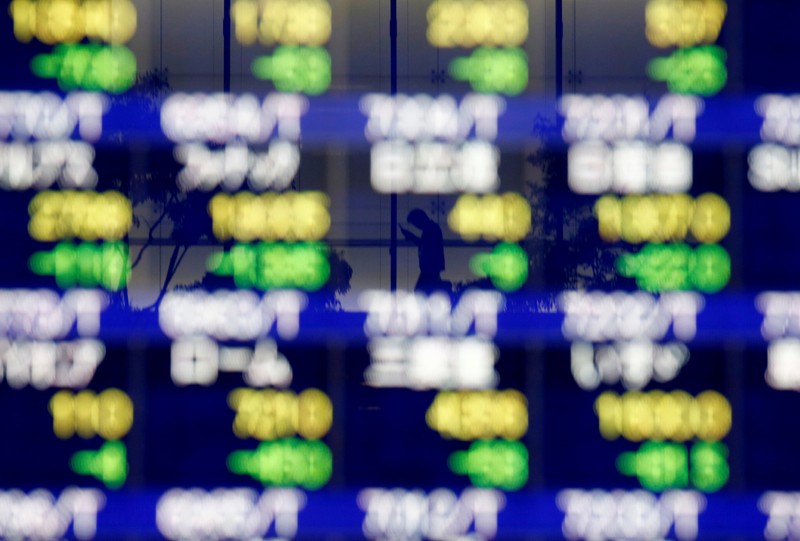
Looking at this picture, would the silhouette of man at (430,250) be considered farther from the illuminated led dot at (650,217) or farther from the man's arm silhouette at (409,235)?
the illuminated led dot at (650,217)

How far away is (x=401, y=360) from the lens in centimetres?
286

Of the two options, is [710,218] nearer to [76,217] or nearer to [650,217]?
[650,217]

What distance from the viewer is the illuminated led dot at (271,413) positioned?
286cm

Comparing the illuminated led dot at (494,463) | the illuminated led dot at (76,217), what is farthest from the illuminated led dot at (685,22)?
the illuminated led dot at (76,217)

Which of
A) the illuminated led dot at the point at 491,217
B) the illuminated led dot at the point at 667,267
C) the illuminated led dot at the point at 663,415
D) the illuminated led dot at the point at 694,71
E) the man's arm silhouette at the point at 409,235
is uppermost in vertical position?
the illuminated led dot at the point at 694,71

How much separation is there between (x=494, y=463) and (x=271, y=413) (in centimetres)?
49

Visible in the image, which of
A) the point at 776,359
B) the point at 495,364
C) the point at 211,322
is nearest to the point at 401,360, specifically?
the point at 495,364

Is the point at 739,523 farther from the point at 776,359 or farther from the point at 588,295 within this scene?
the point at 588,295

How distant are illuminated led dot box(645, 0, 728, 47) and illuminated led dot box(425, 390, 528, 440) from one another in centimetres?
83

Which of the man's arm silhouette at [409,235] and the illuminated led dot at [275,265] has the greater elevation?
the man's arm silhouette at [409,235]

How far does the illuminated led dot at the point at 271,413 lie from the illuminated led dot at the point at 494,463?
0.32m

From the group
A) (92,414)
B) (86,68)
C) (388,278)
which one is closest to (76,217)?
(86,68)

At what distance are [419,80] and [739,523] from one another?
1178 millimetres

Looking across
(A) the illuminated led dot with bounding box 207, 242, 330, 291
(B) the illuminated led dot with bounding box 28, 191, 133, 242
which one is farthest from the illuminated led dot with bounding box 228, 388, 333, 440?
(B) the illuminated led dot with bounding box 28, 191, 133, 242
